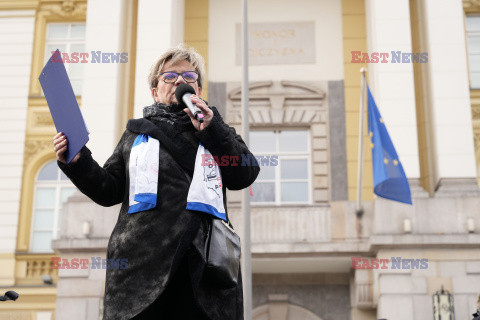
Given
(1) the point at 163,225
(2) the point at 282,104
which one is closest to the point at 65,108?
(1) the point at 163,225

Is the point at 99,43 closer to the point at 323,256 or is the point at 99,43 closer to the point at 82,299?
the point at 82,299

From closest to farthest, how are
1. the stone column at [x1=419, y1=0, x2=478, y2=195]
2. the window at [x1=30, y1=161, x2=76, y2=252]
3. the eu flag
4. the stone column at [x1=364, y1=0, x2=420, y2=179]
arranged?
the eu flag → the stone column at [x1=419, y1=0, x2=478, y2=195] → the stone column at [x1=364, y1=0, x2=420, y2=179] → the window at [x1=30, y1=161, x2=76, y2=252]

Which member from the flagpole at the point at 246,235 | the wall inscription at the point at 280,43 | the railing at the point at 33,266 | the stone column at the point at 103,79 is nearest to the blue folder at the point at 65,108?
the flagpole at the point at 246,235

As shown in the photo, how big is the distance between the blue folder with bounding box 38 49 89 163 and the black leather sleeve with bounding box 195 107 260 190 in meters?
0.41

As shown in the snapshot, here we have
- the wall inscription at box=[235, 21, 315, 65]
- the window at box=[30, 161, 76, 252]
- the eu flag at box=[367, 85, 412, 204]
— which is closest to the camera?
the eu flag at box=[367, 85, 412, 204]

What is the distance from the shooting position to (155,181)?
2.78 metres

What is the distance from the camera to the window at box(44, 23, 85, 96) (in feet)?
59.4

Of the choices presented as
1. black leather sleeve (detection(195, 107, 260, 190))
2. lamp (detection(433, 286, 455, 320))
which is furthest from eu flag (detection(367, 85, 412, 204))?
black leather sleeve (detection(195, 107, 260, 190))

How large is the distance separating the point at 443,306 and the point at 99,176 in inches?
474

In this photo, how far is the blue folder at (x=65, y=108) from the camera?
2.80 metres

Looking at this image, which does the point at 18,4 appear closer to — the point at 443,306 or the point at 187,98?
the point at 443,306

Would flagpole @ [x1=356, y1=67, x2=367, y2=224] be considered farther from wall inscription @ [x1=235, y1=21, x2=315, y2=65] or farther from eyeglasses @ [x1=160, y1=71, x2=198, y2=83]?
eyeglasses @ [x1=160, y1=71, x2=198, y2=83]

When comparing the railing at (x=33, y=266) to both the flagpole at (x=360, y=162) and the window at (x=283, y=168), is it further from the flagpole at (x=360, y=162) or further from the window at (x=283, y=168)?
the flagpole at (x=360, y=162)

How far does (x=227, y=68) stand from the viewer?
1727cm
